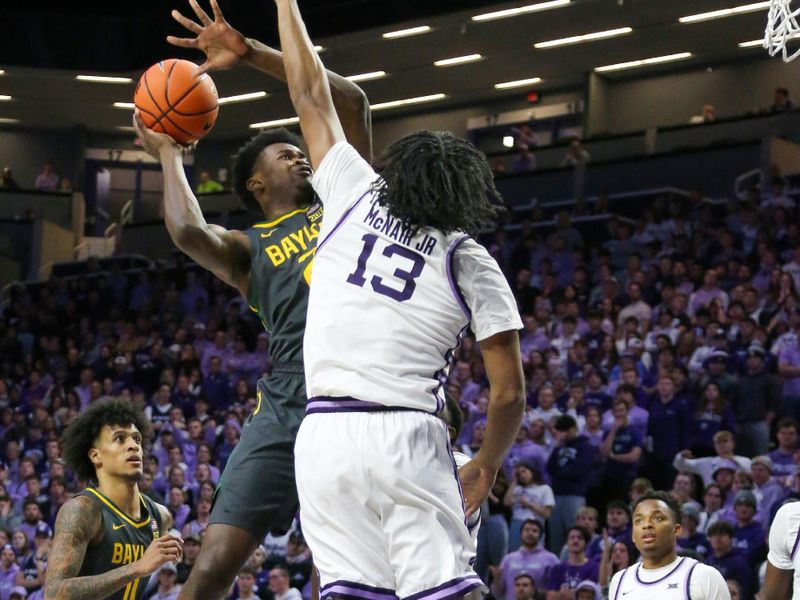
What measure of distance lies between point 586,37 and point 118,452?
649 inches

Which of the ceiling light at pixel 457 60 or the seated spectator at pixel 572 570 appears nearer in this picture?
the seated spectator at pixel 572 570

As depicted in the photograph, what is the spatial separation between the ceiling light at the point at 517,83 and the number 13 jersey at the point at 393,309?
1974 cm

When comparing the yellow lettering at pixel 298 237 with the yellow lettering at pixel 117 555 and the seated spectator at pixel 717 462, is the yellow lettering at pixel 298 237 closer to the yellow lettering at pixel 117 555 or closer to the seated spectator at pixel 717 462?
the yellow lettering at pixel 117 555

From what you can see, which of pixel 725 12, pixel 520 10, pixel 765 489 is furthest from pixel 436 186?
pixel 725 12

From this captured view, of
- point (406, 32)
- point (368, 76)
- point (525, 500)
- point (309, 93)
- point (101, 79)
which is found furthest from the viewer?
point (101, 79)

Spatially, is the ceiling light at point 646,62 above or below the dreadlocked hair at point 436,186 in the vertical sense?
above

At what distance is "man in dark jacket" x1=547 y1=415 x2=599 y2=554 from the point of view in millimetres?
10258

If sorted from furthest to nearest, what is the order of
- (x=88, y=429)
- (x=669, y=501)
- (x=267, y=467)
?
(x=669, y=501) < (x=88, y=429) < (x=267, y=467)

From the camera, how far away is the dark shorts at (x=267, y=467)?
170 inches

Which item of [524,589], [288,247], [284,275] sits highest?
[288,247]

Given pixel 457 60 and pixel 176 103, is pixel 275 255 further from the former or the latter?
pixel 457 60

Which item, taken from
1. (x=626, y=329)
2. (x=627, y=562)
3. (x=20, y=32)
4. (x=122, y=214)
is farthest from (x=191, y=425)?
(x=122, y=214)

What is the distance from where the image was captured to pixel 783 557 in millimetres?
5758

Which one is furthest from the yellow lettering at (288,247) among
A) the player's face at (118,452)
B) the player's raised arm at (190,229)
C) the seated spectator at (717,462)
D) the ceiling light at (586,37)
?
the ceiling light at (586,37)
